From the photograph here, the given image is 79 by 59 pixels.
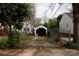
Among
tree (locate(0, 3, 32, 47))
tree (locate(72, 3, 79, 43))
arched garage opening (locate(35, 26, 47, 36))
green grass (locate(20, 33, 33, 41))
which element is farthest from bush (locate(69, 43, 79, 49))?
tree (locate(0, 3, 32, 47))

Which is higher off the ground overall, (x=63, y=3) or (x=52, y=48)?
(x=63, y=3)

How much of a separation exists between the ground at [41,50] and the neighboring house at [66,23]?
6.3 inches

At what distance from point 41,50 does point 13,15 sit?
482mm

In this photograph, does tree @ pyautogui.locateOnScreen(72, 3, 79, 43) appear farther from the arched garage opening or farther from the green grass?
the green grass

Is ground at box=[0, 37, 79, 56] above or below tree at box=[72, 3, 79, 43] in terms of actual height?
below

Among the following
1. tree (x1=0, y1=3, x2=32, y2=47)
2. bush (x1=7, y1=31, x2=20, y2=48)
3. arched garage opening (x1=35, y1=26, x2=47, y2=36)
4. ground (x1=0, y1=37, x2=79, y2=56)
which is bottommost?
ground (x1=0, y1=37, x2=79, y2=56)

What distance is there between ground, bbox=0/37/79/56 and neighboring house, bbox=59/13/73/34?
6.3 inches

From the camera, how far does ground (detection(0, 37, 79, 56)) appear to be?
7.68m

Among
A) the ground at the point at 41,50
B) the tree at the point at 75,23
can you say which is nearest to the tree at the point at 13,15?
the ground at the point at 41,50

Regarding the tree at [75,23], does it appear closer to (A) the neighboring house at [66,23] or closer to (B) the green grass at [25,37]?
(A) the neighboring house at [66,23]

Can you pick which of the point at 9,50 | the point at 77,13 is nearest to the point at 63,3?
the point at 77,13

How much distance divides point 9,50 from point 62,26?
62 centimetres

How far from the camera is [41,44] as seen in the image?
7.70m

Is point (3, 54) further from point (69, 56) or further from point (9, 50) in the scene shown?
point (69, 56)
